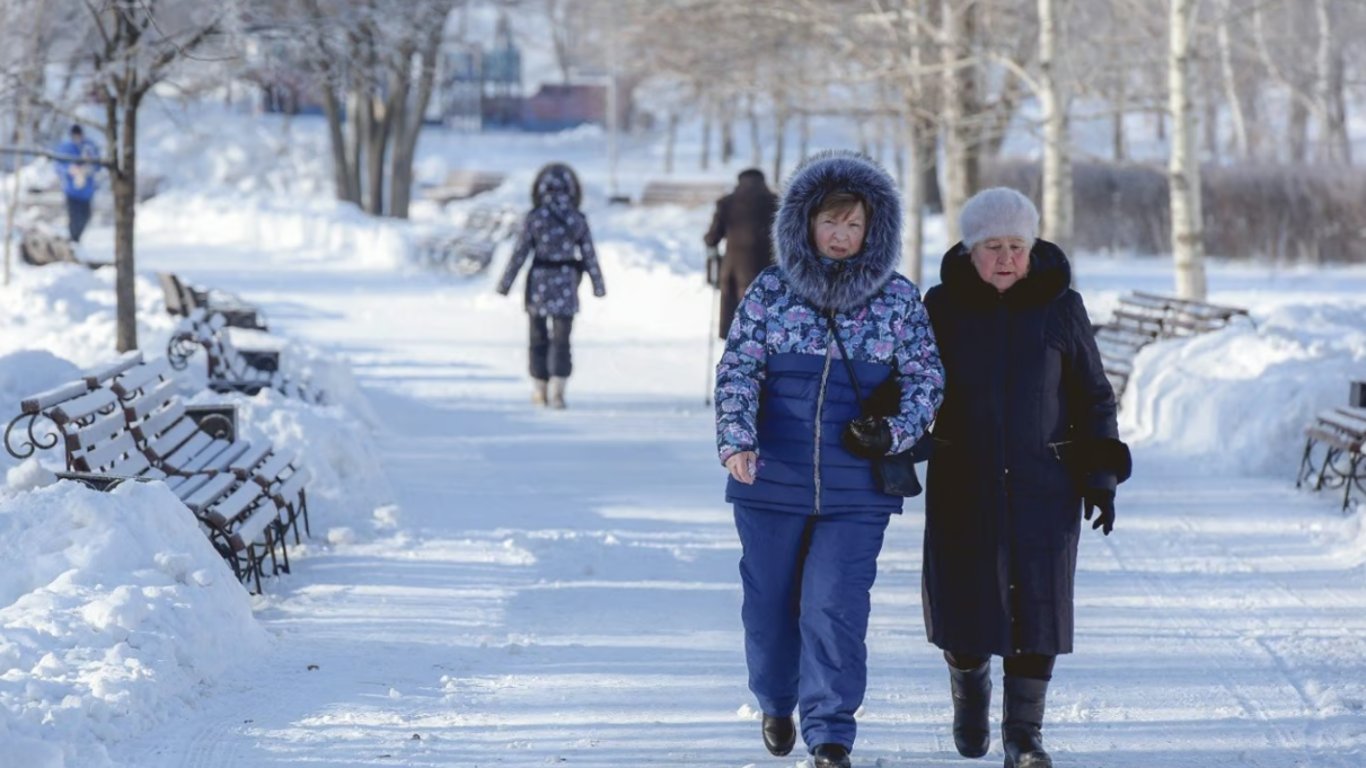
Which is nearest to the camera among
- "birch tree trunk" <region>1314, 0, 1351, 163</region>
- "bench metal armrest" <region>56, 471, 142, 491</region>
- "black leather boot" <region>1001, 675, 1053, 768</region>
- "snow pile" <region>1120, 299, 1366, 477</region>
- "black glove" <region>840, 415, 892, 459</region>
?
"black glove" <region>840, 415, 892, 459</region>

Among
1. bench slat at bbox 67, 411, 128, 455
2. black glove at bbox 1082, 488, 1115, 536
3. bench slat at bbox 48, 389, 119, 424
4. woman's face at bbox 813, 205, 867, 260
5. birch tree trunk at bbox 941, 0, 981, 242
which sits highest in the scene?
birch tree trunk at bbox 941, 0, 981, 242

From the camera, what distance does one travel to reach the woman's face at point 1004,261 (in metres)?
5.36

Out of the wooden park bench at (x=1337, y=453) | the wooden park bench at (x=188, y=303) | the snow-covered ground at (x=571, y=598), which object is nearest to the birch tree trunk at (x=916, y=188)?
the snow-covered ground at (x=571, y=598)

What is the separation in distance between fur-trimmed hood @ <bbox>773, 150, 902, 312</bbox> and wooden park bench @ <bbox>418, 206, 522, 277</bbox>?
2242cm

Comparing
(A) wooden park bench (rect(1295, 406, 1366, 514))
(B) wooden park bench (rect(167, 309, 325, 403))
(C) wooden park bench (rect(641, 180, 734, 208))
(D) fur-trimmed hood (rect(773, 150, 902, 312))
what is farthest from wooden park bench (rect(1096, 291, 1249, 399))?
(C) wooden park bench (rect(641, 180, 734, 208))

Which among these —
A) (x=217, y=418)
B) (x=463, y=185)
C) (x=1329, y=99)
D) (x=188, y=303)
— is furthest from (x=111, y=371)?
(x=463, y=185)

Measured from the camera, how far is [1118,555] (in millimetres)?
9031

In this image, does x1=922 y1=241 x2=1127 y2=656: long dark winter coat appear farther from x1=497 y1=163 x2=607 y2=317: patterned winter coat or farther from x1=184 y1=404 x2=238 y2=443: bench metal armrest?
x1=497 y1=163 x2=607 y2=317: patterned winter coat

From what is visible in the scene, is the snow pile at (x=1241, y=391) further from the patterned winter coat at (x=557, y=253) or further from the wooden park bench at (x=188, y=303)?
the wooden park bench at (x=188, y=303)

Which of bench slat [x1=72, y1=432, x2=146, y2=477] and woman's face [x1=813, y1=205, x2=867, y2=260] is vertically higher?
woman's face [x1=813, y1=205, x2=867, y2=260]

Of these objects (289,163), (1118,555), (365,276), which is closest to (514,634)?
(1118,555)

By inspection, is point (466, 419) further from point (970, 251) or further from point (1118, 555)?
point (970, 251)

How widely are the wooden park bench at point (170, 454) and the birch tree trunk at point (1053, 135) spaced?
11157 millimetres

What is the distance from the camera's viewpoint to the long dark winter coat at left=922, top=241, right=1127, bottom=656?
211 inches
